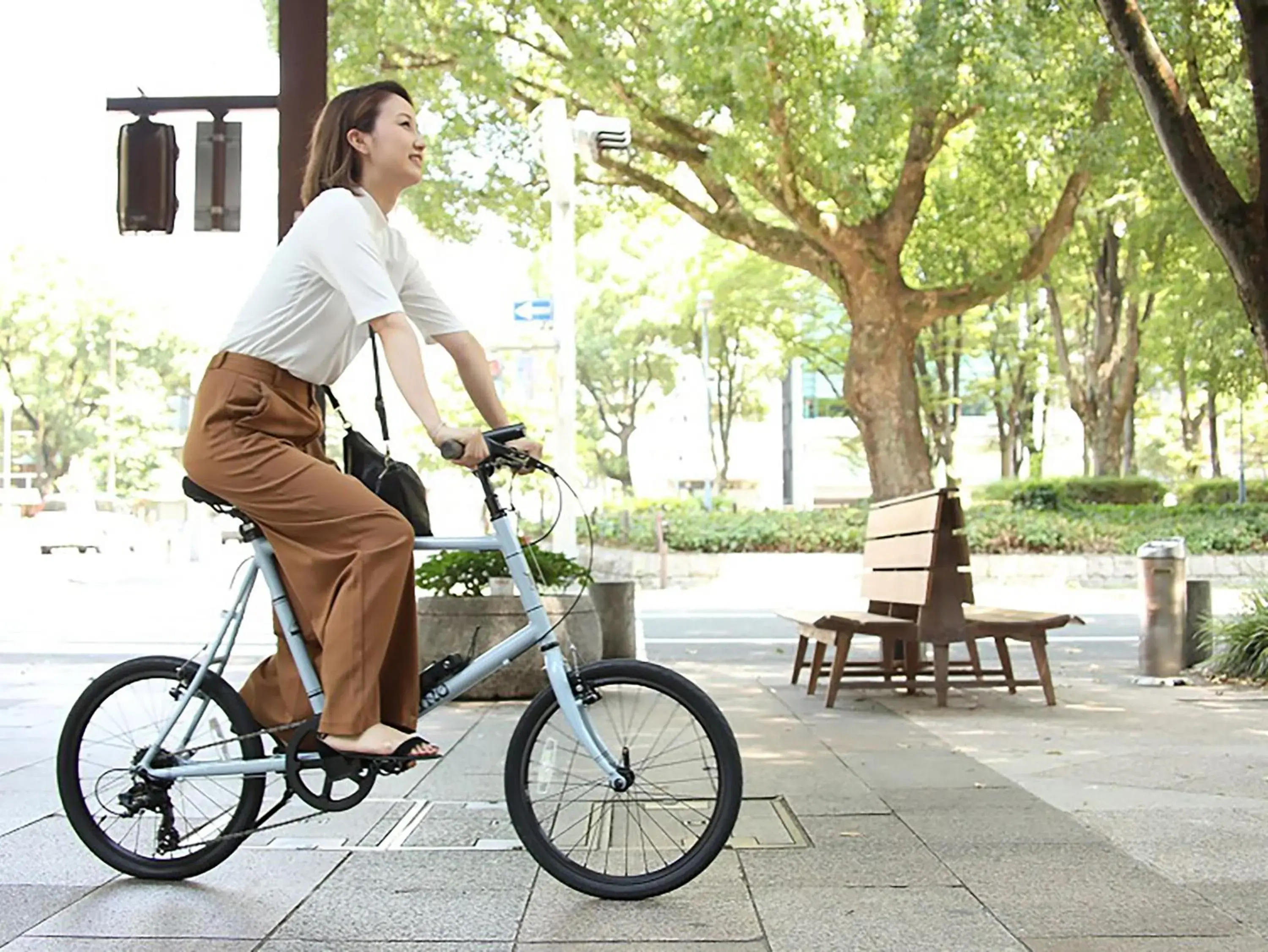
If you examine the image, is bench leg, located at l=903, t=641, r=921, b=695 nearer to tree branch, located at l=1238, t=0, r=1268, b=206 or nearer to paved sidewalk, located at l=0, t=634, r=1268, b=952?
paved sidewalk, located at l=0, t=634, r=1268, b=952

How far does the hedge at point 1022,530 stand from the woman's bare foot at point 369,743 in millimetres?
18877

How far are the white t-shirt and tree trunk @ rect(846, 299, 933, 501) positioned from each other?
18.5 m

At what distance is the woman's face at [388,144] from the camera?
408 centimetres

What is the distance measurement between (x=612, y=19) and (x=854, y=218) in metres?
4.00

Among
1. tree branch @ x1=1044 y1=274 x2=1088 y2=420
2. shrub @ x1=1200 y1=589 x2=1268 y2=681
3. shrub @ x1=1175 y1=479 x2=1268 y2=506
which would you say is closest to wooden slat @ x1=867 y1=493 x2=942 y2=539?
shrub @ x1=1200 y1=589 x2=1268 y2=681

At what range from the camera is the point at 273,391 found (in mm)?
3979

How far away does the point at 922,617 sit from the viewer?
315 inches

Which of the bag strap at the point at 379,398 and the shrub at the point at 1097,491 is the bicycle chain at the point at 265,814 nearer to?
the bag strap at the point at 379,398

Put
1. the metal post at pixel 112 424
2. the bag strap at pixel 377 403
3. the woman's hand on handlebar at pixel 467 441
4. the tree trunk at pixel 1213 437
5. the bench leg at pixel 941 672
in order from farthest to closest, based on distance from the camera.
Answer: the metal post at pixel 112 424
the tree trunk at pixel 1213 437
the bench leg at pixel 941 672
the bag strap at pixel 377 403
the woman's hand on handlebar at pixel 467 441

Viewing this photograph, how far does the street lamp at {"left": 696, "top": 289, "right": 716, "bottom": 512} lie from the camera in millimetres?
34844

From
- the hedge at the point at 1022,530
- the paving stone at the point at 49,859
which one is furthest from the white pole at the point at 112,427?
the paving stone at the point at 49,859

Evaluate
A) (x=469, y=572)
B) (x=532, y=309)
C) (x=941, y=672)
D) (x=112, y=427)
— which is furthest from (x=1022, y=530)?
(x=112, y=427)

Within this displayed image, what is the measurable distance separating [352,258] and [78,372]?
54487 millimetres

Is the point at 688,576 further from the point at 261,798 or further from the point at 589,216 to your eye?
the point at 261,798
